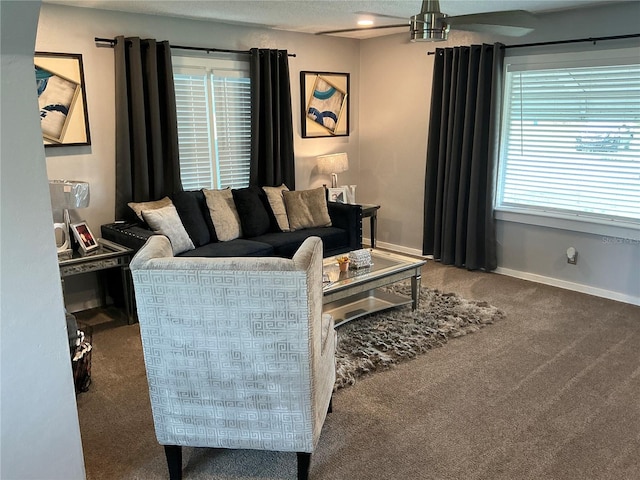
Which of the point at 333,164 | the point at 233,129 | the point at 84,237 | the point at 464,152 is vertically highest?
the point at 233,129

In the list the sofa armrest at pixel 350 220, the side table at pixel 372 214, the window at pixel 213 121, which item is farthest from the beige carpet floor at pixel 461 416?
the side table at pixel 372 214

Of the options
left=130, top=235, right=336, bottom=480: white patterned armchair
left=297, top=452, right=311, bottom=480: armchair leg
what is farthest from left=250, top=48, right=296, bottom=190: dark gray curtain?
left=297, top=452, right=311, bottom=480: armchair leg

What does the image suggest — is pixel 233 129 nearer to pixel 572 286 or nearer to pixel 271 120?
pixel 271 120

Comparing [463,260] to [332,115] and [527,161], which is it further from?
[332,115]

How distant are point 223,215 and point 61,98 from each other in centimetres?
154

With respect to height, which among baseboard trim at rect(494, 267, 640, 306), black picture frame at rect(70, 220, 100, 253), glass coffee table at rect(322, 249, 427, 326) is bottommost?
baseboard trim at rect(494, 267, 640, 306)

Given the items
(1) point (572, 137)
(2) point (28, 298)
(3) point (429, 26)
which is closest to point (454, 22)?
(3) point (429, 26)

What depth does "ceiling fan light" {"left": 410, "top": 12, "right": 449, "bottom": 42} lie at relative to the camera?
2939mm

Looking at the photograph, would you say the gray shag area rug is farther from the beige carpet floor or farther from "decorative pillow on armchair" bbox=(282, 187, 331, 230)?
"decorative pillow on armchair" bbox=(282, 187, 331, 230)

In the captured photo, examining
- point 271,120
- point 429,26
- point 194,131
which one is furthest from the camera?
point 271,120

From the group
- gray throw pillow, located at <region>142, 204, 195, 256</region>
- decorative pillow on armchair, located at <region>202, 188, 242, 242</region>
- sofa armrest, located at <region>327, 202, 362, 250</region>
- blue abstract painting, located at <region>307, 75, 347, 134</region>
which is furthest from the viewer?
blue abstract painting, located at <region>307, 75, 347, 134</region>

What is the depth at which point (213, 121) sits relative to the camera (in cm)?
513

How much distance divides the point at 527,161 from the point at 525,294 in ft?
4.07

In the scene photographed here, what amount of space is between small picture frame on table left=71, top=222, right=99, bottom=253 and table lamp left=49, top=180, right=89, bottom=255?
2.3 inches
